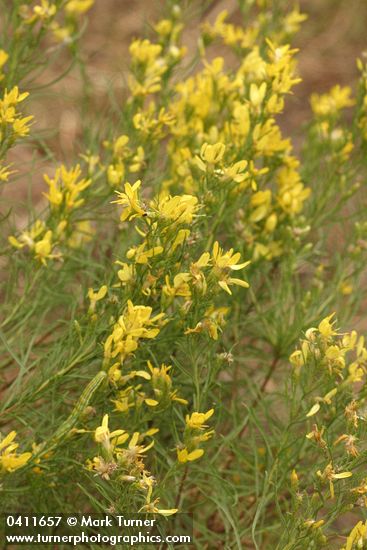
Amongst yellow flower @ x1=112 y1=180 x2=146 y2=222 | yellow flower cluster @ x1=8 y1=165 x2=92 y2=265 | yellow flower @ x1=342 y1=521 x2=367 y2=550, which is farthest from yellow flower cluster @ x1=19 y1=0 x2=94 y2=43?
yellow flower @ x1=342 y1=521 x2=367 y2=550

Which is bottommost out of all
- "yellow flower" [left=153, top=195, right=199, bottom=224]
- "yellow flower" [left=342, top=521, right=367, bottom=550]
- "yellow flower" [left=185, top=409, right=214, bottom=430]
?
"yellow flower" [left=342, top=521, right=367, bottom=550]

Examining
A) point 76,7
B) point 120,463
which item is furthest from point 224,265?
point 76,7

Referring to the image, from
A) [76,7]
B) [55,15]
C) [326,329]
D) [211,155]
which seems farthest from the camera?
[76,7]

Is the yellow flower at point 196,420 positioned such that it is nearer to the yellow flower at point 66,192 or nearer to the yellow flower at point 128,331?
the yellow flower at point 128,331

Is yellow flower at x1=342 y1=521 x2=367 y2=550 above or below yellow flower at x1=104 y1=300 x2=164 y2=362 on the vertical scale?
below

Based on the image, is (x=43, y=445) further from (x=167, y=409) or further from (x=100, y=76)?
(x=100, y=76)

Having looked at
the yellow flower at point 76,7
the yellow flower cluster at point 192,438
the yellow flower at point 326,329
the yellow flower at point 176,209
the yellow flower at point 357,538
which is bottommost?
the yellow flower at point 357,538

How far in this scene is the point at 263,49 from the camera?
274 cm

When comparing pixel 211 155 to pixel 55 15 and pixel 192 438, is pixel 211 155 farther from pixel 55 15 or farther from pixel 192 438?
pixel 55 15

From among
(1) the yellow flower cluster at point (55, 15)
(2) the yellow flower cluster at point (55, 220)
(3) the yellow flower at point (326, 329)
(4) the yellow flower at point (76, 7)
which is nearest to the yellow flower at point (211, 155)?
(2) the yellow flower cluster at point (55, 220)

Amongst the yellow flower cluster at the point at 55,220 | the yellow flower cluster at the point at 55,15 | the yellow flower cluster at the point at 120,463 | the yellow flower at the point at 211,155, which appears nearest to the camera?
the yellow flower cluster at the point at 120,463

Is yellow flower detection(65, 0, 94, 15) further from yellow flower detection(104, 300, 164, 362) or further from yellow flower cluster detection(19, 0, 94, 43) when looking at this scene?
yellow flower detection(104, 300, 164, 362)

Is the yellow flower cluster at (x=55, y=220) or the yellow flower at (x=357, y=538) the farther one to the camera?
the yellow flower cluster at (x=55, y=220)

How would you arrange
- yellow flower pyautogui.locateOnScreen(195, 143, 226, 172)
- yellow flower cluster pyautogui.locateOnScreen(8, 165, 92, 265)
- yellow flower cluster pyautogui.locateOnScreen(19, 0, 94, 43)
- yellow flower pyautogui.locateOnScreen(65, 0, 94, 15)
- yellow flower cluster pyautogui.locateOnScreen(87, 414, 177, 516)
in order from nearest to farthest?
yellow flower cluster pyautogui.locateOnScreen(87, 414, 177, 516), yellow flower pyautogui.locateOnScreen(195, 143, 226, 172), yellow flower cluster pyautogui.locateOnScreen(8, 165, 92, 265), yellow flower cluster pyautogui.locateOnScreen(19, 0, 94, 43), yellow flower pyautogui.locateOnScreen(65, 0, 94, 15)
